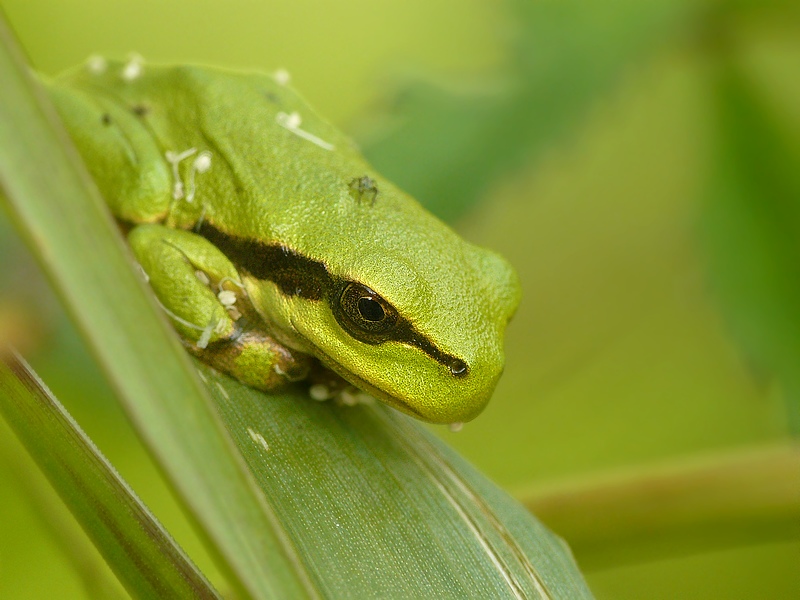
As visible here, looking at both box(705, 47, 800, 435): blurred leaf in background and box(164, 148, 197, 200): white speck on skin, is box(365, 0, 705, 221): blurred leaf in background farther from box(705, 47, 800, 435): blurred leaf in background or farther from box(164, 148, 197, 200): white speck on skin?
box(164, 148, 197, 200): white speck on skin

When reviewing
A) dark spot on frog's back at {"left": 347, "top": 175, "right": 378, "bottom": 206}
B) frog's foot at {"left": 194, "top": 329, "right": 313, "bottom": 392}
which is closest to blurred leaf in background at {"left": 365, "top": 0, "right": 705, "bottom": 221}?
dark spot on frog's back at {"left": 347, "top": 175, "right": 378, "bottom": 206}

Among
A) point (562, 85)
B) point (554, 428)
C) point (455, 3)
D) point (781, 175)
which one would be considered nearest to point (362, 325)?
point (562, 85)

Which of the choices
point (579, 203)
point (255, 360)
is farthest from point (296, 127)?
point (579, 203)

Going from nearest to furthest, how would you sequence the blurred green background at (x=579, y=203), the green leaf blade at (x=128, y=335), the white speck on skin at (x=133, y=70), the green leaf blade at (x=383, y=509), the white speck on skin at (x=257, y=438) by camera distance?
the green leaf blade at (x=128, y=335) → the green leaf blade at (x=383, y=509) → the white speck on skin at (x=257, y=438) → the white speck on skin at (x=133, y=70) → the blurred green background at (x=579, y=203)

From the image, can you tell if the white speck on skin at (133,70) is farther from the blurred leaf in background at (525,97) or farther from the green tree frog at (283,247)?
the blurred leaf in background at (525,97)

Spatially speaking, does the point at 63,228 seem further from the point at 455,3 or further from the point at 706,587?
the point at 455,3

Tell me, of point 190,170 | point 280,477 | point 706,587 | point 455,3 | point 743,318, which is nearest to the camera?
point 280,477

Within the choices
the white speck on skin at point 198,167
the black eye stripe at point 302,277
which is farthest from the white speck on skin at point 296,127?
the black eye stripe at point 302,277
